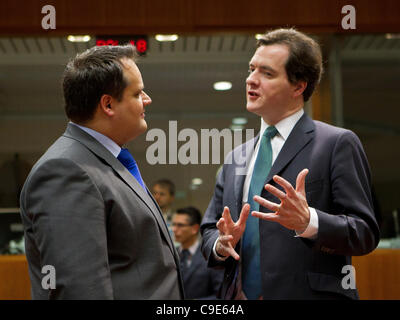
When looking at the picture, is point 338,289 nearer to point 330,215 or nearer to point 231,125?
point 330,215

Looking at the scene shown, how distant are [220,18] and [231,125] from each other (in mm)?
1595

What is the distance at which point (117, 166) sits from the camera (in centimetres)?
153

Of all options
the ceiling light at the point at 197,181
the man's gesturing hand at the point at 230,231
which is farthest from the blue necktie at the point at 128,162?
the ceiling light at the point at 197,181

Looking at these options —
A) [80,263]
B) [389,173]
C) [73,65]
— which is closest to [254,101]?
[73,65]

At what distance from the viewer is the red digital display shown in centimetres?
316

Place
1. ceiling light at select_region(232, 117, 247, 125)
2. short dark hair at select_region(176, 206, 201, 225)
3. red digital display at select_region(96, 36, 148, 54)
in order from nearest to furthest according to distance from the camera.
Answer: red digital display at select_region(96, 36, 148, 54) < short dark hair at select_region(176, 206, 201, 225) < ceiling light at select_region(232, 117, 247, 125)

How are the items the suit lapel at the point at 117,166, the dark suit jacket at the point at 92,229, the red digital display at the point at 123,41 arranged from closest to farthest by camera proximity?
the dark suit jacket at the point at 92,229
the suit lapel at the point at 117,166
the red digital display at the point at 123,41

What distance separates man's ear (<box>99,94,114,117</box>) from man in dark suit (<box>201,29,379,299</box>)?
45cm

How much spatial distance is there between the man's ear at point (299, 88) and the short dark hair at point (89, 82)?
2.13 feet

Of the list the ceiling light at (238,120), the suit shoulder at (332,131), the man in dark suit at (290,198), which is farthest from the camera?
the ceiling light at (238,120)

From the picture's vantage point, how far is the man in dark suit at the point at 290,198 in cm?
163

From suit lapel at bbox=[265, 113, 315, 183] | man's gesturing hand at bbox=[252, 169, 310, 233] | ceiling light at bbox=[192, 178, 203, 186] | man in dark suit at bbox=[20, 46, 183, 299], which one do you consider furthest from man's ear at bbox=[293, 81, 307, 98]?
ceiling light at bbox=[192, 178, 203, 186]

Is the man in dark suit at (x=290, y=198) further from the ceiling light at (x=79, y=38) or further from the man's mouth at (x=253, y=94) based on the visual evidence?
the ceiling light at (x=79, y=38)

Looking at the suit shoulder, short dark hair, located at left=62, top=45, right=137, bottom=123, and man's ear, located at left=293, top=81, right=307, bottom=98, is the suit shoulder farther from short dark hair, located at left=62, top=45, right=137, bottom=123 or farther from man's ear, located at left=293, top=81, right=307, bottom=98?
short dark hair, located at left=62, top=45, right=137, bottom=123
